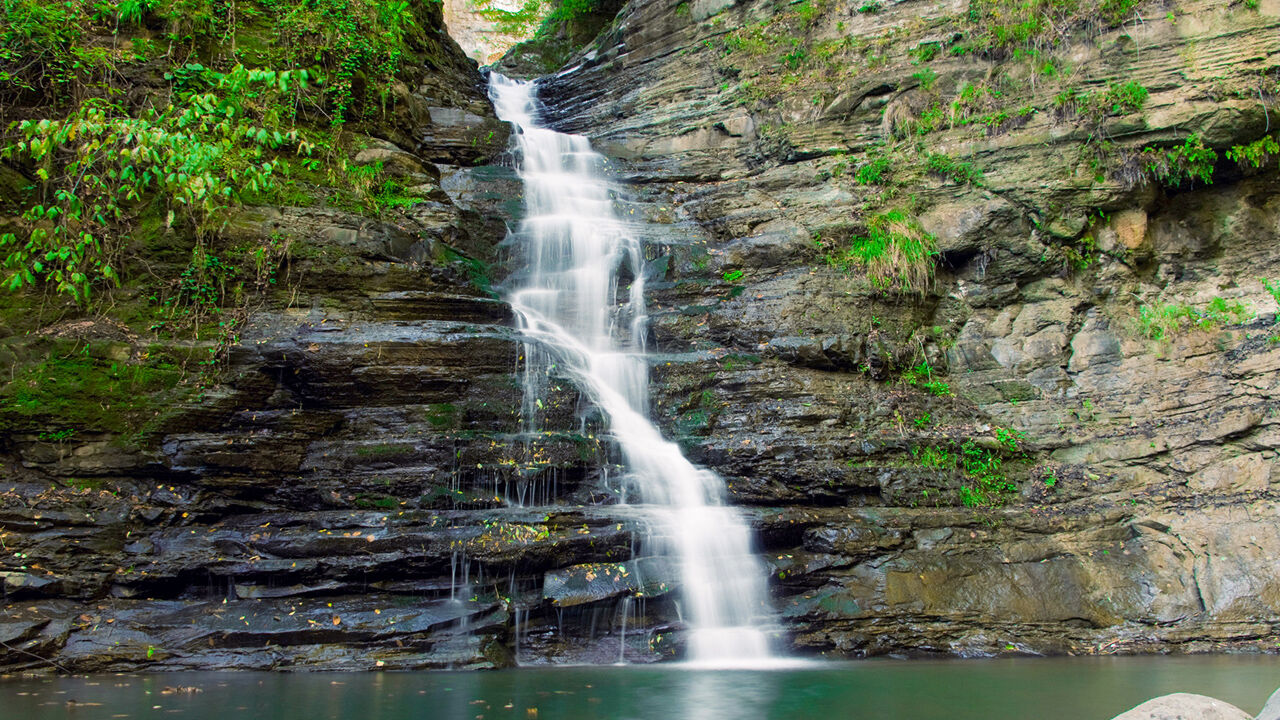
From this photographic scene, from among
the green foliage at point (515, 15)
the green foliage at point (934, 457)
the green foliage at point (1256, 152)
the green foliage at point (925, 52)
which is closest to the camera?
the green foliage at point (934, 457)

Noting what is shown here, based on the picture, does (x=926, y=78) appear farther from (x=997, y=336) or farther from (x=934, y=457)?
(x=934, y=457)

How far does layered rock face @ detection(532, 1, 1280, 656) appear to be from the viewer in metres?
6.91

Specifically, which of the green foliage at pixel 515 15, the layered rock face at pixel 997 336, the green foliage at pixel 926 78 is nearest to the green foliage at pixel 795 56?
the layered rock face at pixel 997 336

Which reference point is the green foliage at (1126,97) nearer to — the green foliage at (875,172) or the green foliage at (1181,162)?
the green foliage at (1181,162)

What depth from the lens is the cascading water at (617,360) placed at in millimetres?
6648

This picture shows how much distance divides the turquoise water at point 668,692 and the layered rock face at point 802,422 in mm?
613

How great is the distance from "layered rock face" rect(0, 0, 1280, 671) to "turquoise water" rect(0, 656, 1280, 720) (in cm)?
61

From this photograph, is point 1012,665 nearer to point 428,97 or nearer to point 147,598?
point 147,598

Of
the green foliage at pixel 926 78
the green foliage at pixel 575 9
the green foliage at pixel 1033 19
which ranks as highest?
the green foliage at pixel 575 9

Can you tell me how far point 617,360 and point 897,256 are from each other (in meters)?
4.36

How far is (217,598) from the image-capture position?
245 inches

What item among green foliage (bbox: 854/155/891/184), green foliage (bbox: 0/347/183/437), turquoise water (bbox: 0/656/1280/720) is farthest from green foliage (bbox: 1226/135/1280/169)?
green foliage (bbox: 0/347/183/437)

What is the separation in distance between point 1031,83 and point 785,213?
4.27 meters

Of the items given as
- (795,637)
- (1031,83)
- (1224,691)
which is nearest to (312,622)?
(795,637)
